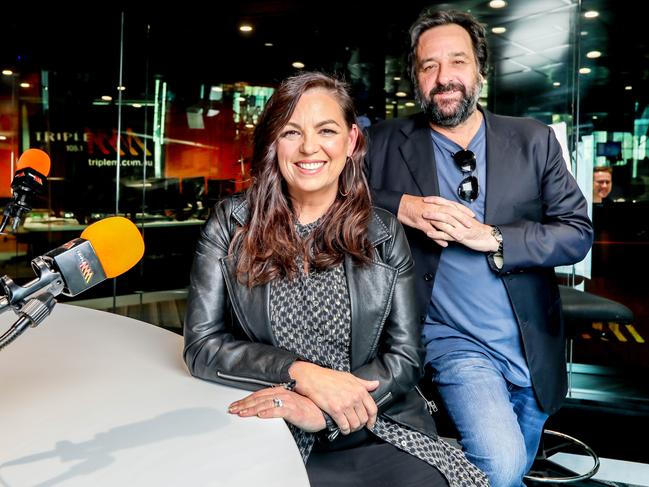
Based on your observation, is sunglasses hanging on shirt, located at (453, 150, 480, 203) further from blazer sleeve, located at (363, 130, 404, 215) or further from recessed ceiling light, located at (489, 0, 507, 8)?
recessed ceiling light, located at (489, 0, 507, 8)

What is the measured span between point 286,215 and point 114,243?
905 millimetres

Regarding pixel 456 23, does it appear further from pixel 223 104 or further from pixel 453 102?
pixel 223 104

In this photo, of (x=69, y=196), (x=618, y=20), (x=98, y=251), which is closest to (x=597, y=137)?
(x=618, y=20)

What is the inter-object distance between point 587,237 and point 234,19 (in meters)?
4.83

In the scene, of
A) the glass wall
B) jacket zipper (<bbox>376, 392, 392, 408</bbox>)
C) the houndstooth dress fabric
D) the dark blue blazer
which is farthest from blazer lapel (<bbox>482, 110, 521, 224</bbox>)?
the glass wall

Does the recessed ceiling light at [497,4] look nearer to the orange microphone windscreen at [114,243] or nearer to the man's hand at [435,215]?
the man's hand at [435,215]

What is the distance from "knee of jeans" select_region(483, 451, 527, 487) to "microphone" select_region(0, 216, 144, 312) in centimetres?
127

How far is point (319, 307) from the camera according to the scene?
1.57 meters

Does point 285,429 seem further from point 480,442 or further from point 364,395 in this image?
point 480,442

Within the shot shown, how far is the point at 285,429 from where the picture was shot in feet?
3.73

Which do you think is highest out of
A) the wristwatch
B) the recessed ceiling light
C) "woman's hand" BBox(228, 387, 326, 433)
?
the recessed ceiling light

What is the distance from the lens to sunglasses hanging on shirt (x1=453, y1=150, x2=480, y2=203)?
80.6 inches

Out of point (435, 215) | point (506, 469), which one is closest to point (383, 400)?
point (506, 469)

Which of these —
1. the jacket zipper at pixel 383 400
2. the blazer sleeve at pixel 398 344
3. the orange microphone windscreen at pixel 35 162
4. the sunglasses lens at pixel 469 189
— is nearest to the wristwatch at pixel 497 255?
the sunglasses lens at pixel 469 189
